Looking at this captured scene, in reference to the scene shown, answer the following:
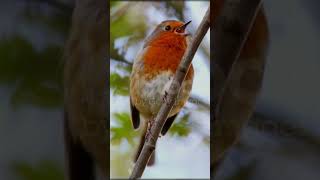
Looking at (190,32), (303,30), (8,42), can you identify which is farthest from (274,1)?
(8,42)

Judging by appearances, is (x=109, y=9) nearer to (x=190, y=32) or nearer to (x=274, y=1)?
(x=190, y=32)

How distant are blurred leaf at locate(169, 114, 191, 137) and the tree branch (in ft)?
0.17

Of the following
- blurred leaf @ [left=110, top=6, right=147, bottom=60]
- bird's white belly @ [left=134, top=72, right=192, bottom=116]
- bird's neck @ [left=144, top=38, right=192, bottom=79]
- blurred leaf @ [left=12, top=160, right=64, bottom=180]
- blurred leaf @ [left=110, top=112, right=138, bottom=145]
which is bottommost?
blurred leaf @ [left=12, top=160, right=64, bottom=180]

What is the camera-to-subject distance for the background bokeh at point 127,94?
1938 millimetres

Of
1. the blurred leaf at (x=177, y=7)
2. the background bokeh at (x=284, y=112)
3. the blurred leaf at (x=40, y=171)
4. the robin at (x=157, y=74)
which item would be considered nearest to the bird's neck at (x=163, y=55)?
the robin at (x=157, y=74)

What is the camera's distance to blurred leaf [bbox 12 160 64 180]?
1.88 m

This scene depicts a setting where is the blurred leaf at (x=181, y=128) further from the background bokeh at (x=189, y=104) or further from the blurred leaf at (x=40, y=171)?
the blurred leaf at (x=40, y=171)

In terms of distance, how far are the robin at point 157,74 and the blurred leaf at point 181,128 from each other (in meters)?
0.02

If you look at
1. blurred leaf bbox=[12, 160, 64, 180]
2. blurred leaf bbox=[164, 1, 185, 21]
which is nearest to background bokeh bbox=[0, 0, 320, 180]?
blurred leaf bbox=[12, 160, 64, 180]

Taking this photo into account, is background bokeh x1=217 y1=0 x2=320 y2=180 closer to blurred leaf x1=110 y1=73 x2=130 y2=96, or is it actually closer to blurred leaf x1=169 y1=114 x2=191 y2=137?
blurred leaf x1=169 y1=114 x2=191 y2=137

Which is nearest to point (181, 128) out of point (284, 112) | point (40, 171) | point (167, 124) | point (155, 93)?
point (167, 124)

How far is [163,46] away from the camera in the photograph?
1.94 meters

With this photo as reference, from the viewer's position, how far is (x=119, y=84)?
1.95 m

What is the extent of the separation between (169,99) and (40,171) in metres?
0.56
